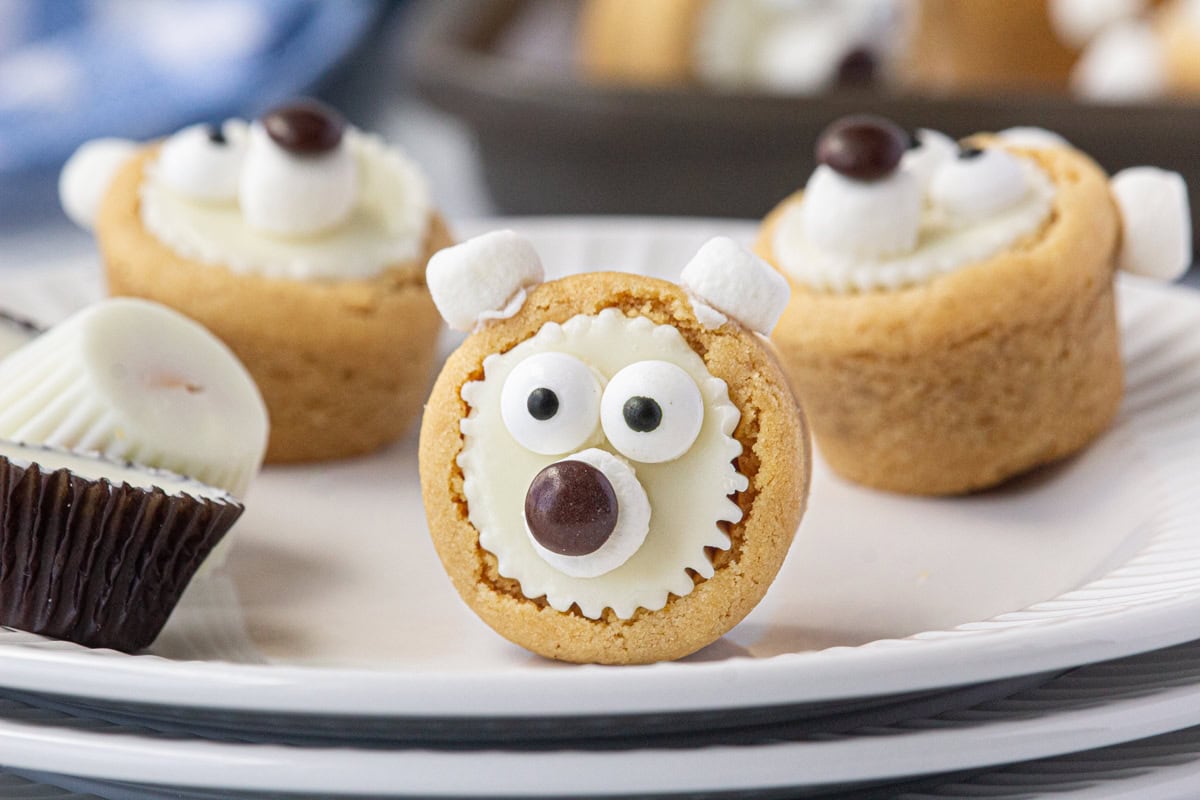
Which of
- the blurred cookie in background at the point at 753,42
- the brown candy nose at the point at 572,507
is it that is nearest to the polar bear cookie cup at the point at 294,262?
the brown candy nose at the point at 572,507

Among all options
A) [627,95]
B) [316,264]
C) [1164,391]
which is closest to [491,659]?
[316,264]

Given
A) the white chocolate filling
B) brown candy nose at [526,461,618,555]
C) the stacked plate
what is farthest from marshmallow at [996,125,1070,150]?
the white chocolate filling

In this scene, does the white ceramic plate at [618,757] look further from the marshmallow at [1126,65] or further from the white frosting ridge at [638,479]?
the marshmallow at [1126,65]

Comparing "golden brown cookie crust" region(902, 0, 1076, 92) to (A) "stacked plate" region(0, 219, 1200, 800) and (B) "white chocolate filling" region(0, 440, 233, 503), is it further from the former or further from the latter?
(B) "white chocolate filling" region(0, 440, 233, 503)

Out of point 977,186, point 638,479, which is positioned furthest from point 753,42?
point 638,479

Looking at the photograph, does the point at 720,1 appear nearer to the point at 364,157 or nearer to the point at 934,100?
the point at 934,100

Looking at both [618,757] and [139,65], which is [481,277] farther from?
[139,65]
